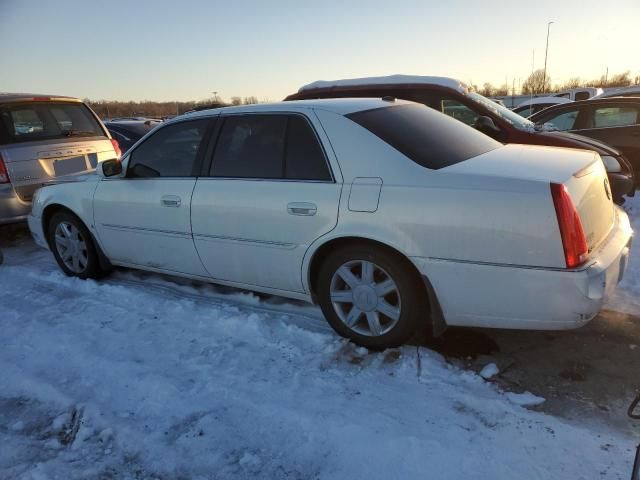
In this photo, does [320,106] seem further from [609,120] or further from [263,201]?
[609,120]

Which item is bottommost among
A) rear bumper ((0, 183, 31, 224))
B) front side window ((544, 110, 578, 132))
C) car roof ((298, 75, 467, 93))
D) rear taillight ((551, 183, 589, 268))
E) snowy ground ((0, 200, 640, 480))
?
snowy ground ((0, 200, 640, 480))

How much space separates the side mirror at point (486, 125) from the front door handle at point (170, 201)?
345 cm

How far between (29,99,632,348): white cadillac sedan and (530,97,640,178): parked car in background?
5.13 m

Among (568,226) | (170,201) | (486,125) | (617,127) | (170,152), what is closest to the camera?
(568,226)

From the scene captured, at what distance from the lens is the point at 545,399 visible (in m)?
2.73

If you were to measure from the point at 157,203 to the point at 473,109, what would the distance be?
390 cm

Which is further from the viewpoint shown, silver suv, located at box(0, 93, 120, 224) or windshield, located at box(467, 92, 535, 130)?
windshield, located at box(467, 92, 535, 130)

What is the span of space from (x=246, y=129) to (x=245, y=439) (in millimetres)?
2162

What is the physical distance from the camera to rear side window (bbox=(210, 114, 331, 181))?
11.1 feet

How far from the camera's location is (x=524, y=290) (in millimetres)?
2707

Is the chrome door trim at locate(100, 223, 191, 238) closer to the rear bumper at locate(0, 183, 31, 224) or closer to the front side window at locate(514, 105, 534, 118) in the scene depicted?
the rear bumper at locate(0, 183, 31, 224)

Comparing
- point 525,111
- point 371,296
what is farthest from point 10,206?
point 525,111

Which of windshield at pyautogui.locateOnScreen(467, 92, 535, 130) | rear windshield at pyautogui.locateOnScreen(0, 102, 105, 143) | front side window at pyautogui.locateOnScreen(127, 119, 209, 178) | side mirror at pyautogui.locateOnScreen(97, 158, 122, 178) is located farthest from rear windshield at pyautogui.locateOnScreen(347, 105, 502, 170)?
rear windshield at pyautogui.locateOnScreen(0, 102, 105, 143)

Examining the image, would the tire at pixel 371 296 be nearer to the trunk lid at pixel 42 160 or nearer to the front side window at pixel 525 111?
the trunk lid at pixel 42 160
